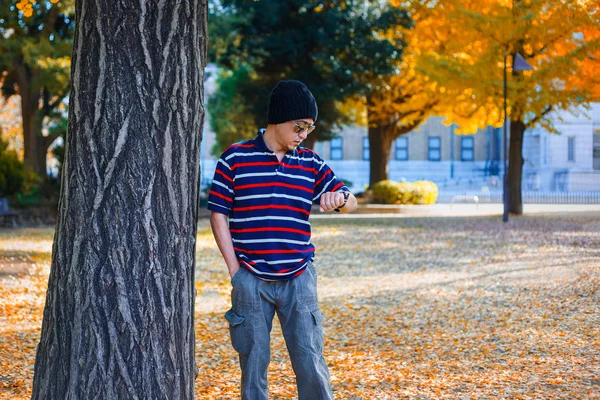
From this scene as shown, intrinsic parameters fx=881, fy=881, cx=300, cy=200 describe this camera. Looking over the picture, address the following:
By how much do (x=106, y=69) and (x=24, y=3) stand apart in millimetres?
3425

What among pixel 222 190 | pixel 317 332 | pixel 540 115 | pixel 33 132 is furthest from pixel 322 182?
pixel 33 132

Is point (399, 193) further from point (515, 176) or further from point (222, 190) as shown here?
point (222, 190)

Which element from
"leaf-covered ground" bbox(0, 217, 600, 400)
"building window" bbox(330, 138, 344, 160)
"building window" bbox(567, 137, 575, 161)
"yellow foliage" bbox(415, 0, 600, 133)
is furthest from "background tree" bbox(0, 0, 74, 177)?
"building window" bbox(330, 138, 344, 160)

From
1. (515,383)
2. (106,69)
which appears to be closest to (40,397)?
(106,69)

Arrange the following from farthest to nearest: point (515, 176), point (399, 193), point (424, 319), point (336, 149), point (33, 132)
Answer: point (336, 149)
point (399, 193)
point (33, 132)
point (515, 176)
point (424, 319)

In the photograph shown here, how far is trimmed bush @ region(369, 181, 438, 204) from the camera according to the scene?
101ft

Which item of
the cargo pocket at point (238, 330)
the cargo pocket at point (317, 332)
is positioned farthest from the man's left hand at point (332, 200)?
the cargo pocket at point (238, 330)

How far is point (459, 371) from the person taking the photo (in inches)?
238

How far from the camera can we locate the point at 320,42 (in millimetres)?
26078

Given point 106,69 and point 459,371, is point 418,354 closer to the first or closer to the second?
point 459,371

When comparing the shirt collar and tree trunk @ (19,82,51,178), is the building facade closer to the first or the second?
tree trunk @ (19,82,51,178)

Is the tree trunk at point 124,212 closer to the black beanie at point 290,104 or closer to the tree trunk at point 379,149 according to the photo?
the black beanie at point 290,104

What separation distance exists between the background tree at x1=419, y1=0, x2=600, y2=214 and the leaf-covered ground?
6.19 meters

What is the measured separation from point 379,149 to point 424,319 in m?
23.6
